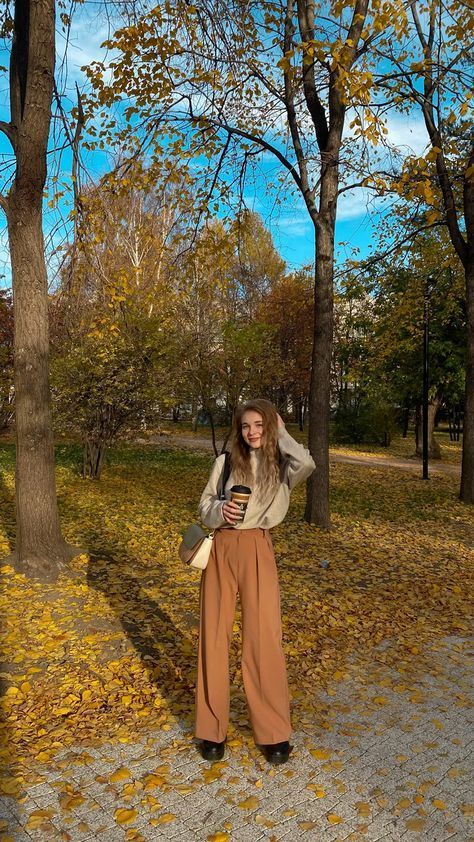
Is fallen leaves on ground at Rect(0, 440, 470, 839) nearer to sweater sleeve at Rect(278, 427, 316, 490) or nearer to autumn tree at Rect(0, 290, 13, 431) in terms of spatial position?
sweater sleeve at Rect(278, 427, 316, 490)

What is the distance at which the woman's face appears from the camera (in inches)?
123

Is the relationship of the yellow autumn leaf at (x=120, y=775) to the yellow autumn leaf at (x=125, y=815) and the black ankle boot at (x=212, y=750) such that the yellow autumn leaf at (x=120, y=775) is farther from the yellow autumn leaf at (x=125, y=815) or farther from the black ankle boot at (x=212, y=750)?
the black ankle boot at (x=212, y=750)

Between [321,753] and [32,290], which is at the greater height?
[32,290]

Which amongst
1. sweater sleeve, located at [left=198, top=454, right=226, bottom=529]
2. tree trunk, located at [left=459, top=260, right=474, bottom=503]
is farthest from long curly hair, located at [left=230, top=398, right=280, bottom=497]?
tree trunk, located at [left=459, top=260, right=474, bottom=503]

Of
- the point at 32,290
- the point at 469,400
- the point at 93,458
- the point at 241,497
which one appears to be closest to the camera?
the point at 241,497

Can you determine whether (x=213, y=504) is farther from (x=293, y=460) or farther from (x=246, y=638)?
(x=246, y=638)

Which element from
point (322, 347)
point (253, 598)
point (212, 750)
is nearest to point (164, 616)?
point (212, 750)

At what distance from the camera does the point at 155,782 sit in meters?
2.92

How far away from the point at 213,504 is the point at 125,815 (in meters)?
1.42

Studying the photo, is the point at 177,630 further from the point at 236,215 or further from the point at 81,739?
the point at 236,215

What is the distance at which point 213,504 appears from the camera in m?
3.11

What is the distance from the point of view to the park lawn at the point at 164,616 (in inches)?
144

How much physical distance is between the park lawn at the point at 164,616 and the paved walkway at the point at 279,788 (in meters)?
0.17

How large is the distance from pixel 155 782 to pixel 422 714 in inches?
68.8
